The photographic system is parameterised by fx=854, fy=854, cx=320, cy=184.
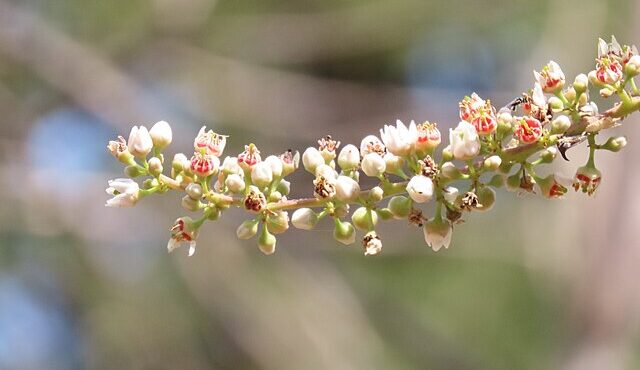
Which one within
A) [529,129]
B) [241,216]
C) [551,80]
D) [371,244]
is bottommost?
[371,244]

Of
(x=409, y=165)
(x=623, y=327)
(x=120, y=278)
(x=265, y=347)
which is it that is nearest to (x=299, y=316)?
(x=265, y=347)

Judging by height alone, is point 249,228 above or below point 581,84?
below

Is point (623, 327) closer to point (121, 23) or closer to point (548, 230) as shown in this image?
point (548, 230)

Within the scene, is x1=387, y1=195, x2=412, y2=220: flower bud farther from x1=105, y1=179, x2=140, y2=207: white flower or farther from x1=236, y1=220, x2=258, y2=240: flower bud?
x1=105, y1=179, x2=140, y2=207: white flower

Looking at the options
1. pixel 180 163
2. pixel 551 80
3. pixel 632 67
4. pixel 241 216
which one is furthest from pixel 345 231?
pixel 241 216

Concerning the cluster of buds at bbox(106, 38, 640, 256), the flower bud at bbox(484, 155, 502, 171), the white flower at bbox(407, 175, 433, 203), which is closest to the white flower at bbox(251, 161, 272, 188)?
the cluster of buds at bbox(106, 38, 640, 256)

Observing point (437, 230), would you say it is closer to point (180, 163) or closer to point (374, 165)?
point (374, 165)

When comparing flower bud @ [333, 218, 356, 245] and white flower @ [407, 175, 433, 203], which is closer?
white flower @ [407, 175, 433, 203]
